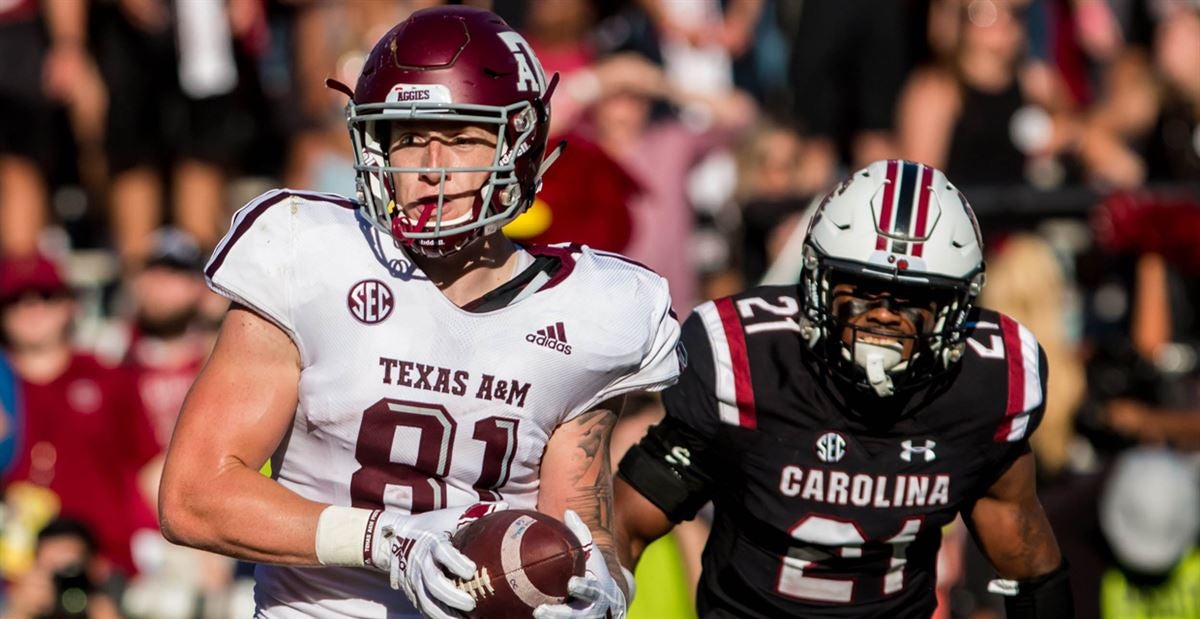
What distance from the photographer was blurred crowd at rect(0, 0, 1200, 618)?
7.30 m

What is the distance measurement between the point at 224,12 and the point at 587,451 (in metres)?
5.30

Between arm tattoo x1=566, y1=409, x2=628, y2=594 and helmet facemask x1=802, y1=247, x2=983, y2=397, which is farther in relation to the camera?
helmet facemask x1=802, y1=247, x2=983, y2=397

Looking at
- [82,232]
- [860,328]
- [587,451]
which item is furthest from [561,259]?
[82,232]

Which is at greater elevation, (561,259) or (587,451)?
(561,259)

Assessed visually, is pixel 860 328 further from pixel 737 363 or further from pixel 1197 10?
pixel 1197 10

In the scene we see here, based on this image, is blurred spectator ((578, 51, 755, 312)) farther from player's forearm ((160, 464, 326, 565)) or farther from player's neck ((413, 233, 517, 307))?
player's forearm ((160, 464, 326, 565))

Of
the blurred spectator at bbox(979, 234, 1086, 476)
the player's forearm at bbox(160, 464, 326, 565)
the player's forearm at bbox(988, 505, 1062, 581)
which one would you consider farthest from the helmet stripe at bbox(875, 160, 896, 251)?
the blurred spectator at bbox(979, 234, 1086, 476)

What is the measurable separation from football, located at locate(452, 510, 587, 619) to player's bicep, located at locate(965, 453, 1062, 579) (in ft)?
A: 4.53

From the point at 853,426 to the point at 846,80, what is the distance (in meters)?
4.41

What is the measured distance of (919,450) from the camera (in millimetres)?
4195

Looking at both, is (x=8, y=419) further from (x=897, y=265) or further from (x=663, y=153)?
(x=897, y=265)

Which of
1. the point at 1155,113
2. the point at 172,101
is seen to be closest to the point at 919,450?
the point at 1155,113

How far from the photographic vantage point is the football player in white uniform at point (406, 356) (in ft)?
11.1

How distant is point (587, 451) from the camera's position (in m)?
3.65
